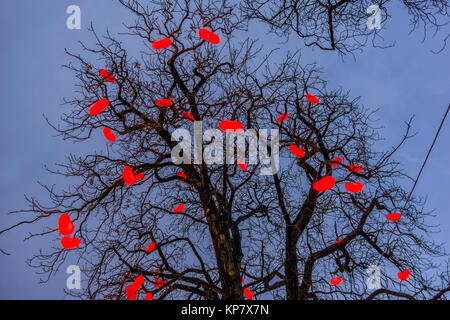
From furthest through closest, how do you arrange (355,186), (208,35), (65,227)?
(355,186) < (208,35) < (65,227)

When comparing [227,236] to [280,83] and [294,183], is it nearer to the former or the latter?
[294,183]

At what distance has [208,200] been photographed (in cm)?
550

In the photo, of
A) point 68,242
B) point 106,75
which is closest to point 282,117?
point 106,75

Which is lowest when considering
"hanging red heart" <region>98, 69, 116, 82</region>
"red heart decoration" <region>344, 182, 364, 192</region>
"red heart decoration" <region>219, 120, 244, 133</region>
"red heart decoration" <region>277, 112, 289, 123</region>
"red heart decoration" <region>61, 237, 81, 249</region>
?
"red heart decoration" <region>61, 237, 81, 249</region>

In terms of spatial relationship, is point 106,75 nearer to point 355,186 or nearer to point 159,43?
point 159,43

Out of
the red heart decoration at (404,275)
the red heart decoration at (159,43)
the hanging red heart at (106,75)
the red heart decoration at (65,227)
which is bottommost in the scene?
the red heart decoration at (404,275)

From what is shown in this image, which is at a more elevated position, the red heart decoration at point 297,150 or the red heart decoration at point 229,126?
the red heart decoration at point 297,150

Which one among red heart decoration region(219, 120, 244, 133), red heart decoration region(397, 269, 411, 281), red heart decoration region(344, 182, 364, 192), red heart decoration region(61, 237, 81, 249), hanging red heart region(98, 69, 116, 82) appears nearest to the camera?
red heart decoration region(219, 120, 244, 133)

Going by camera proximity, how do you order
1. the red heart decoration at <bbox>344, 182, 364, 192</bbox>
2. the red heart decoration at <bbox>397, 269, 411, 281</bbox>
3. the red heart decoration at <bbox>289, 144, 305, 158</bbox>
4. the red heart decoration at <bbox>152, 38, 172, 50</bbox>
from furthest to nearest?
the red heart decoration at <bbox>397, 269, 411, 281</bbox>
the red heart decoration at <bbox>289, 144, 305, 158</bbox>
the red heart decoration at <bbox>344, 182, 364, 192</bbox>
the red heart decoration at <bbox>152, 38, 172, 50</bbox>

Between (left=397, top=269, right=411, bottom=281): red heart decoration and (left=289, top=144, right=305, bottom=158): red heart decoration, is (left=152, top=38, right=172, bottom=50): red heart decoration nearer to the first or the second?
(left=289, top=144, right=305, bottom=158): red heart decoration

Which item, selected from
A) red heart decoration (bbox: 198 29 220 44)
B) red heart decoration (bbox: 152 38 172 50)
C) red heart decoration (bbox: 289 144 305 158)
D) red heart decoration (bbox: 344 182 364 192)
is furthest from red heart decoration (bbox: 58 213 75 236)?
red heart decoration (bbox: 344 182 364 192)

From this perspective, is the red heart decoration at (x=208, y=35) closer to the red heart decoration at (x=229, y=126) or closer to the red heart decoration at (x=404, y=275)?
the red heart decoration at (x=229, y=126)

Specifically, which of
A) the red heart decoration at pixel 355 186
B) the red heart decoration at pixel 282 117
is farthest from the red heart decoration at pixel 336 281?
the red heart decoration at pixel 282 117

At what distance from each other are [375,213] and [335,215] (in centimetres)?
74
